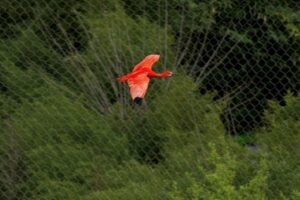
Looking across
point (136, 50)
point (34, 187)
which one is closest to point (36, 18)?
point (136, 50)

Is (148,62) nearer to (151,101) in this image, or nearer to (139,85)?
(139,85)

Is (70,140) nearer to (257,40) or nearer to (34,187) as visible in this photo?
(34,187)

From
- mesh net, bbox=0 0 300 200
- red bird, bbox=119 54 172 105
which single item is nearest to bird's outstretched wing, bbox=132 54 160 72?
red bird, bbox=119 54 172 105

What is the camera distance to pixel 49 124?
433 centimetres

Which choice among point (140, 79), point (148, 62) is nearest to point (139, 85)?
point (140, 79)

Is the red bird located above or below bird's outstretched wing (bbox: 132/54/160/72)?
below

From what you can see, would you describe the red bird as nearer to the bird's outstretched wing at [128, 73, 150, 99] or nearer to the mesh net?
the bird's outstretched wing at [128, 73, 150, 99]

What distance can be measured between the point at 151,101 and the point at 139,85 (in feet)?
1.45

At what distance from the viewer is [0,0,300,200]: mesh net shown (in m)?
3.97

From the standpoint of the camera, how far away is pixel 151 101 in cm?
423

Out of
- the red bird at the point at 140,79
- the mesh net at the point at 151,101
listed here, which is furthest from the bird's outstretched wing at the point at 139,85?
the mesh net at the point at 151,101

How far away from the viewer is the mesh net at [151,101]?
3975mm

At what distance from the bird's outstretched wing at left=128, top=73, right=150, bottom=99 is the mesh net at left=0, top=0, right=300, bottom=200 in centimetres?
36

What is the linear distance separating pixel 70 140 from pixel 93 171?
0.19m
